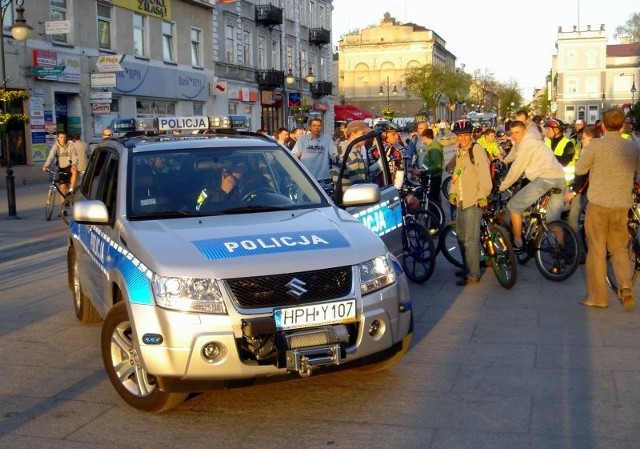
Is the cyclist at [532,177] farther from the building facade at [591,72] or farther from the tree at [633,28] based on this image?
the tree at [633,28]

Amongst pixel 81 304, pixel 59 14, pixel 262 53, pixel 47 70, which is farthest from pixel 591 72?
pixel 81 304

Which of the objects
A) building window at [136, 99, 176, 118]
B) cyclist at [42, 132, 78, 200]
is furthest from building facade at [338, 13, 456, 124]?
cyclist at [42, 132, 78, 200]

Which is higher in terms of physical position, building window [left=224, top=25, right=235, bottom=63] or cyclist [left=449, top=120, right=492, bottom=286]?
building window [left=224, top=25, right=235, bottom=63]

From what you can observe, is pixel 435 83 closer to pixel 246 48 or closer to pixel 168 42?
pixel 246 48

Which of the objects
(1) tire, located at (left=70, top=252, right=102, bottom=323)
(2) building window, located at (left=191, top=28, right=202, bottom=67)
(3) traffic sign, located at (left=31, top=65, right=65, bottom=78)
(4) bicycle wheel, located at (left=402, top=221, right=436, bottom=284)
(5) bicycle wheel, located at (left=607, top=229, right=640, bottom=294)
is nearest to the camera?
(1) tire, located at (left=70, top=252, right=102, bottom=323)

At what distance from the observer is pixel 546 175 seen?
9.93 metres

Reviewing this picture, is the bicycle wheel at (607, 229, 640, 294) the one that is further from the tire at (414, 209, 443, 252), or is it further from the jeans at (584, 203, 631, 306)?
the tire at (414, 209, 443, 252)

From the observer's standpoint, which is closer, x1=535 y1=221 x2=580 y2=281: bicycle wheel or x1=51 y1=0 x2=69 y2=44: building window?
x1=535 y1=221 x2=580 y2=281: bicycle wheel

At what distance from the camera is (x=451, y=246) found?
1066 centimetres

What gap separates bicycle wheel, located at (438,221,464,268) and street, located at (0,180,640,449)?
2335 millimetres

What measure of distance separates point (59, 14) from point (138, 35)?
5677 mm

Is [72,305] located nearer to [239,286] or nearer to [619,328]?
[239,286]

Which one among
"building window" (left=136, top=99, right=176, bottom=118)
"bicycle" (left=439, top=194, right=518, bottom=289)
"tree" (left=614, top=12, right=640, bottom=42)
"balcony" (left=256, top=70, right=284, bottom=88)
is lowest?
"bicycle" (left=439, top=194, right=518, bottom=289)

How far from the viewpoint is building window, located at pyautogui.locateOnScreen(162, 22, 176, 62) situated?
36000 mm
